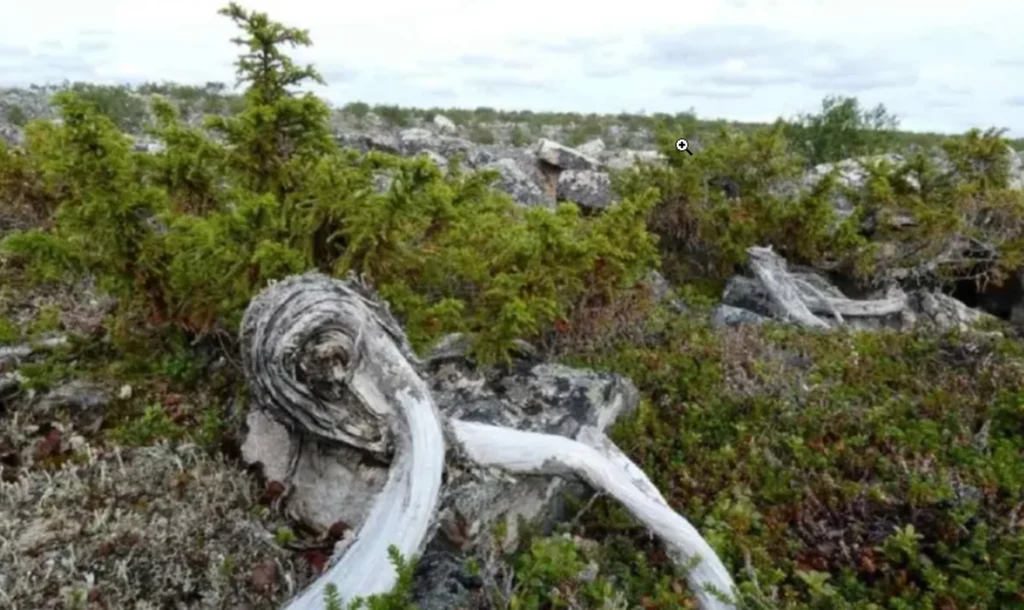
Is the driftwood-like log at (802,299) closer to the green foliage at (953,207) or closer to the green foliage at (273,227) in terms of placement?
the green foliage at (953,207)

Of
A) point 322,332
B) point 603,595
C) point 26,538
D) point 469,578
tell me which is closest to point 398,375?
point 322,332

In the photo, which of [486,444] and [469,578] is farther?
[486,444]

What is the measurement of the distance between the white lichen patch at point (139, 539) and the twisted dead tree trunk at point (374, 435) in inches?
15.9

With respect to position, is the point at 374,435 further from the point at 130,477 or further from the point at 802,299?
the point at 802,299

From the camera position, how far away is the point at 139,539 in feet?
14.0

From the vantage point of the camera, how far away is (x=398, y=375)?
15.3ft

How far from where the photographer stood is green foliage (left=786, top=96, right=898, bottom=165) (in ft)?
63.0

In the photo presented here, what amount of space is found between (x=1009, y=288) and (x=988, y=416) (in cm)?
712

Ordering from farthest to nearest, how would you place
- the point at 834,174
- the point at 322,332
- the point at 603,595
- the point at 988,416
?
the point at 834,174 → the point at 988,416 → the point at 322,332 → the point at 603,595

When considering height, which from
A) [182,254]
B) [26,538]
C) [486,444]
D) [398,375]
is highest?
[182,254]

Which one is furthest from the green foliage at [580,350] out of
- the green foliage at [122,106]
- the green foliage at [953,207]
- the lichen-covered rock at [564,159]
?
the green foliage at [122,106]

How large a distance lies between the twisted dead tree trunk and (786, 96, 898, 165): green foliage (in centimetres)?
1611

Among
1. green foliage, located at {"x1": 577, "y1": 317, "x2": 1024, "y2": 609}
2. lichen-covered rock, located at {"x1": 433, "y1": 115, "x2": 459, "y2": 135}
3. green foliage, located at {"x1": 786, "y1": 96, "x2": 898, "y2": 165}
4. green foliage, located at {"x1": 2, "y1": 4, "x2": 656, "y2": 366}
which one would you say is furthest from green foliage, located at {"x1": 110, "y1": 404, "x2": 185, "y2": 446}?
lichen-covered rock, located at {"x1": 433, "y1": 115, "x2": 459, "y2": 135}

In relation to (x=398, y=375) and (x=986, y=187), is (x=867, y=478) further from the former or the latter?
(x=986, y=187)
